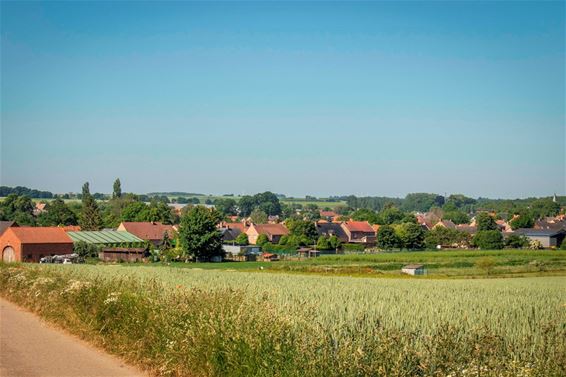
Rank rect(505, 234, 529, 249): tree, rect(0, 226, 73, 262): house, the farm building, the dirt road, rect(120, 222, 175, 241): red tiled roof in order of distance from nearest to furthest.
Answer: the dirt road → rect(0, 226, 73, 262): house → rect(120, 222, 175, 241): red tiled roof → rect(505, 234, 529, 249): tree → the farm building

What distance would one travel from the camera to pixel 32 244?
226 ft

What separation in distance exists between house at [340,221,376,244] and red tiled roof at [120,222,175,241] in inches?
1696

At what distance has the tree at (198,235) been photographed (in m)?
76.4

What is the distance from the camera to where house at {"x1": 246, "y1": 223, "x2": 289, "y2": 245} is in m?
119

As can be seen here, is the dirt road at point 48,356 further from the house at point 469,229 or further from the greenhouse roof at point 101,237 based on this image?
the house at point 469,229

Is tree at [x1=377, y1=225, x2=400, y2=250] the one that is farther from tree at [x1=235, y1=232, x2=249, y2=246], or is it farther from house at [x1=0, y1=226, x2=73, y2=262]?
house at [x1=0, y1=226, x2=73, y2=262]

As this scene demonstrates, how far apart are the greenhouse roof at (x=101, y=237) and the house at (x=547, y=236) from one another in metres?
65.4

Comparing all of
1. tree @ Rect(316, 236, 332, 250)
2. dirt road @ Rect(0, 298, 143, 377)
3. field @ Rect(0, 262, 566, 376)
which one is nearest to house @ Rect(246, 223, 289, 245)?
tree @ Rect(316, 236, 332, 250)

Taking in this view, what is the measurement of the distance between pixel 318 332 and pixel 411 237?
3851 inches

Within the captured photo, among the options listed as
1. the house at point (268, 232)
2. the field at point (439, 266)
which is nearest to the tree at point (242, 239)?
the house at point (268, 232)

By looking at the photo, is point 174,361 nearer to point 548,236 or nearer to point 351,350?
point 351,350

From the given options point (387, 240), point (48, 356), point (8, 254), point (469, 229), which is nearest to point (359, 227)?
point (469, 229)

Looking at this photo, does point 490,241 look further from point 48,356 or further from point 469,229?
point 48,356

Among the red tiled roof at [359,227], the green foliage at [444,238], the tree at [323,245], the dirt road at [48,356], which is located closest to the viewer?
the dirt road at [48,356]
